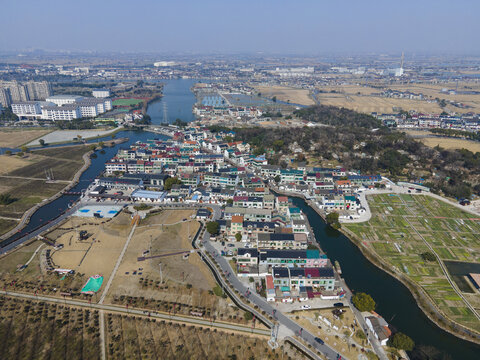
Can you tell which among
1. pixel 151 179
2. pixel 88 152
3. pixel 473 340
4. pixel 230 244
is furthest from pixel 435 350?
pixel 88 152

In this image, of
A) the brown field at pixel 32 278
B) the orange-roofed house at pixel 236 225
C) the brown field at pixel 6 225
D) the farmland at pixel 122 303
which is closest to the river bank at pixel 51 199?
the brown field at pixel 6 225

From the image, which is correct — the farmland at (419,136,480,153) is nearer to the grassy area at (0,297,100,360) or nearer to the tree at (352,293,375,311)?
the tree at (352,293,375,311)

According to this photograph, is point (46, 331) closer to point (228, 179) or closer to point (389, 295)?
point (389, 295)

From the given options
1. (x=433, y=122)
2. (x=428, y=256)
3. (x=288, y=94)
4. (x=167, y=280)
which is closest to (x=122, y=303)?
(x=167, y=280)

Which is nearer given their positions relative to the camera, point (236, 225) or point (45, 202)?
point (236, 225)

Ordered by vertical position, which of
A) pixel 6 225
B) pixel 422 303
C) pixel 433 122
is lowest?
pixel 422 303

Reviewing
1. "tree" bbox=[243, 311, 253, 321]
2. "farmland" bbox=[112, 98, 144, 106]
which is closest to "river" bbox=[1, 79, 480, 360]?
"tree" bbox=[243, 311, 253, 321]
